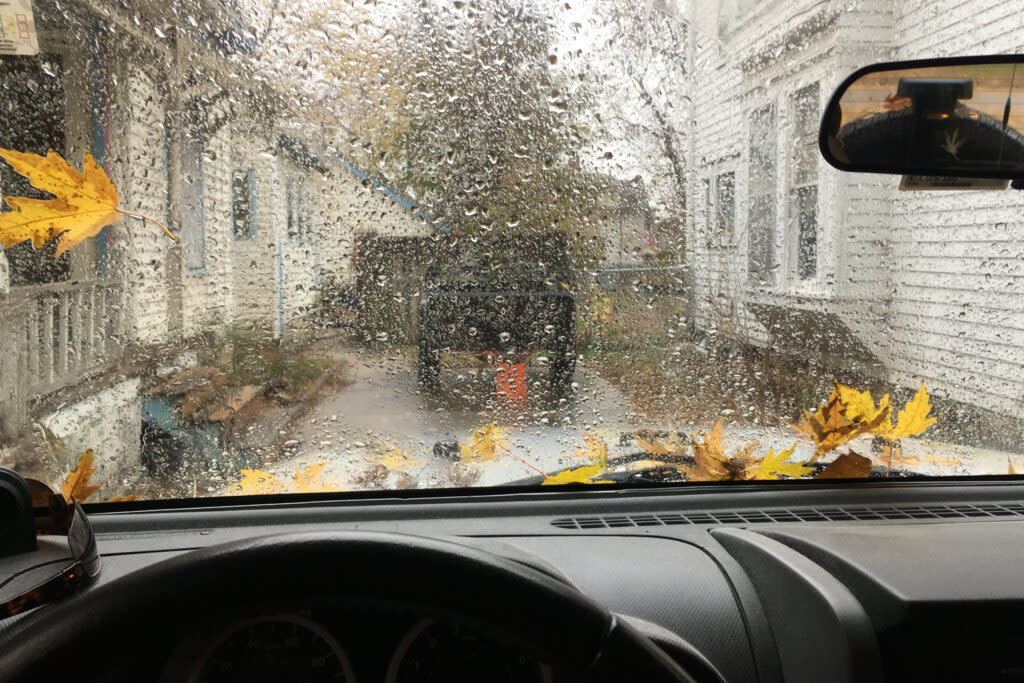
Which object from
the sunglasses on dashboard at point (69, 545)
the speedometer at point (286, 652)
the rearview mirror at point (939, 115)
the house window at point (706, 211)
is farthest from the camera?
the house window at point (706, 211)

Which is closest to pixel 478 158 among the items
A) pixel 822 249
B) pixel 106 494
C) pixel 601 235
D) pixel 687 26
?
pixel 601 235

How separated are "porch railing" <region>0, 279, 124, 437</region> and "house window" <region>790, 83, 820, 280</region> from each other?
97.7 inches

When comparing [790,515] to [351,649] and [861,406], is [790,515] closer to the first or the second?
[861,406]

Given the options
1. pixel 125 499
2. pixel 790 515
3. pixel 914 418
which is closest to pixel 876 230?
pixel 914 418

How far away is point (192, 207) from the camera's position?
88.6 inches

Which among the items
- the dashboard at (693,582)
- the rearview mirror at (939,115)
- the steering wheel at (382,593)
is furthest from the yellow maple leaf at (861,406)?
the steering wheel at (382,593)

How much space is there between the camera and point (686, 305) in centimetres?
254

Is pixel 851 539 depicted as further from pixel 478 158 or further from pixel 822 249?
pixel 478 158

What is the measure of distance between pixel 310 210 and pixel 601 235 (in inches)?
39.5

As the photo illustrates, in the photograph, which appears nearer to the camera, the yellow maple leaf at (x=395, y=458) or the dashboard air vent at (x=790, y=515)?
the dashboard air vent at (x=790, y=515)

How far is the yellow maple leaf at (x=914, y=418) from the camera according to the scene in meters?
2.57

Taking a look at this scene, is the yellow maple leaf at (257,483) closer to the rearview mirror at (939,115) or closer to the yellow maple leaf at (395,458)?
the yellow maple leaf at (395,458)

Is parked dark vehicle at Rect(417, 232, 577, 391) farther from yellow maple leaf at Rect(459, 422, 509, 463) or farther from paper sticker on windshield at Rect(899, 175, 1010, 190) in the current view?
paper sticker on windshield at Rect(899, 175, 1010, 190)

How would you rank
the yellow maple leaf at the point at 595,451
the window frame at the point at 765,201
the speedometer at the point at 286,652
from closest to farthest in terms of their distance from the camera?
the speedometer at the point at 286,652, the yellow maple leaf at the point at 595,451, the window frame at the point at 765,201
